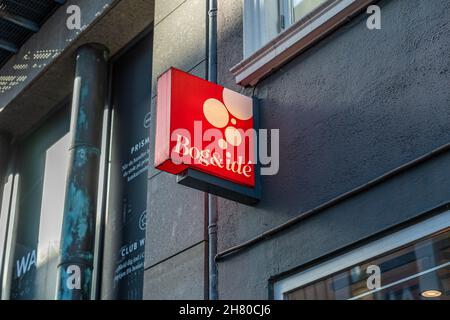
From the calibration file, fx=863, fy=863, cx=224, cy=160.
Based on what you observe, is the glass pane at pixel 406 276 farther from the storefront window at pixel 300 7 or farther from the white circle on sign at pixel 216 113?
the storefront window at pixel 300 7

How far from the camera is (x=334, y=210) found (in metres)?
6.04

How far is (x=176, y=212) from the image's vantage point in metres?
7.63

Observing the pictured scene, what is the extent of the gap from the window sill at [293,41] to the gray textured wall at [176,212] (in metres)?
0.75

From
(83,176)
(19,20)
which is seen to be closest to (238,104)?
(83,176)

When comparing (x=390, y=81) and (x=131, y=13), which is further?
(x=131, y=13)

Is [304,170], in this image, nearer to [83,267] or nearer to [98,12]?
[83,267]

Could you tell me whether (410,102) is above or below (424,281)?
above

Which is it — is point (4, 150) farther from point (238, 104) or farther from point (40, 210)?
point (238, 104)

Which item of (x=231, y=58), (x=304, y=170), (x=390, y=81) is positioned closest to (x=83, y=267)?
(x=231, y=58)

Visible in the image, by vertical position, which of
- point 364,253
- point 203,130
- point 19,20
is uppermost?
point 19,20

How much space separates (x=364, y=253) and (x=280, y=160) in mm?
1305

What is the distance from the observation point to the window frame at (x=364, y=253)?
5.34 m

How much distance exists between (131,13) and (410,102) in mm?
5130

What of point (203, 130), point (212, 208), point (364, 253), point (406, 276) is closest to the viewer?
point (406, 276)
